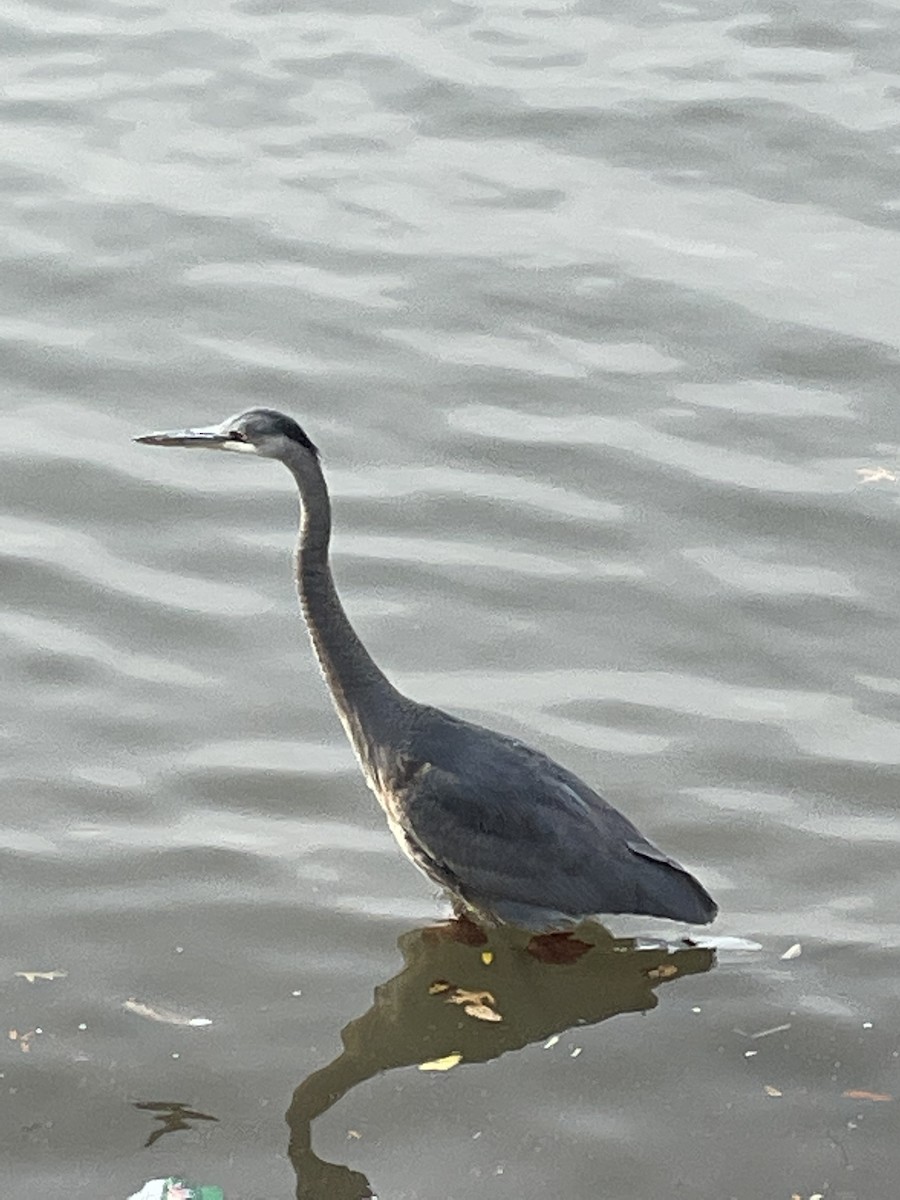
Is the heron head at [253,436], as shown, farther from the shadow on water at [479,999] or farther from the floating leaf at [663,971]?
the floating leaf at [663,971]

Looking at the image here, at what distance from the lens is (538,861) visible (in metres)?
7.61

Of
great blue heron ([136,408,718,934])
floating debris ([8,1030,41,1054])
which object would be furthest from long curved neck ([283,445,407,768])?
floating debris ([8,1030,41,1054])

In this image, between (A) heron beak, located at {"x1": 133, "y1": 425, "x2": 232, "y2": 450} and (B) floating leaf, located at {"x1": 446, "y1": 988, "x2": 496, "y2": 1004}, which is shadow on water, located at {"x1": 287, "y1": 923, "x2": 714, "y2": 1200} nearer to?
(B) floating leaf, located at {"x1": 446, "y1": 988, "x2": 496, "y2": 1004}

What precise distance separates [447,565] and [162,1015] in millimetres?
3062

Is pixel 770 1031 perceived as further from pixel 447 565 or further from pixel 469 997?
pixel 447 565

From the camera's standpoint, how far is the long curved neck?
7.91 meters

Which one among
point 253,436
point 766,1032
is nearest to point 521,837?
point 766,1032

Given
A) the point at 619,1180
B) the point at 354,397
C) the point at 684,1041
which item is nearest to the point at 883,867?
the point at 684,1041

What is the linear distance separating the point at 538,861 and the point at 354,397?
154 inches

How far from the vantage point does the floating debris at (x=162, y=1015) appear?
725 centimetres

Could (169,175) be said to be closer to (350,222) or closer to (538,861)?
(350,222)

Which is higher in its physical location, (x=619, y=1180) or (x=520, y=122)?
(x=520, y=122)

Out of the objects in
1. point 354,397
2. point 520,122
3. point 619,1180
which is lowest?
point 619,1180

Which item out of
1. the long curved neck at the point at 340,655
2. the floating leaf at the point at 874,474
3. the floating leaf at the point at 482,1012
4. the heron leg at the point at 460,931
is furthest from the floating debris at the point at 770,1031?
the floating leaf at the point at 874,474
